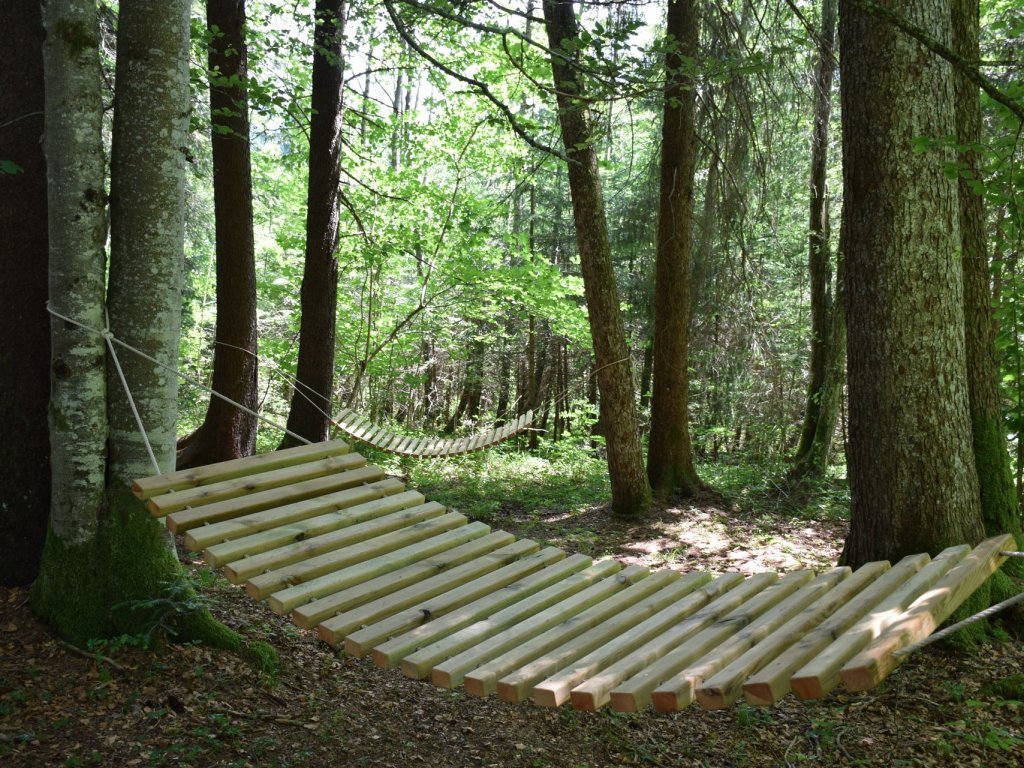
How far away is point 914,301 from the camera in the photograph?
2426 millimetres

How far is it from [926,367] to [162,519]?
8.15 ft

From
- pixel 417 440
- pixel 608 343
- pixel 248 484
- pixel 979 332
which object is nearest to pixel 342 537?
pixel 248 484

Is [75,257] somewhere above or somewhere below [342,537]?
above

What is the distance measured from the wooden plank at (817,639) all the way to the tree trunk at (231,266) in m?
3.39

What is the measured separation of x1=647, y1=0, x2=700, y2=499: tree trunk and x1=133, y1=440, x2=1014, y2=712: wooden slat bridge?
116 inches

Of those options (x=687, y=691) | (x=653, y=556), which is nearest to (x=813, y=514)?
(x=653, y=556)

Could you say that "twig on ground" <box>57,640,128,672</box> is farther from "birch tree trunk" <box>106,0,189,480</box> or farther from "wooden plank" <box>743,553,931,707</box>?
"wooden plank" <box>743,553,931,707</box>

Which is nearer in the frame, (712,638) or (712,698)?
(712,698)

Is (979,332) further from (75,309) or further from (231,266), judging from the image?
(231,266)

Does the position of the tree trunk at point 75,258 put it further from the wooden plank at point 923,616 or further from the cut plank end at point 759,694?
the wooden plank at point 923,616

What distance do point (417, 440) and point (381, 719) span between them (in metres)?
3.57

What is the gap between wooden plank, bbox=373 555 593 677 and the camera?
5.46 feet

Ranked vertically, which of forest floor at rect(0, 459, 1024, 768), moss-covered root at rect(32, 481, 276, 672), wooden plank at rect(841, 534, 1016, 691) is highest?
wooden plank at rect(841, 534, 1016, 691)

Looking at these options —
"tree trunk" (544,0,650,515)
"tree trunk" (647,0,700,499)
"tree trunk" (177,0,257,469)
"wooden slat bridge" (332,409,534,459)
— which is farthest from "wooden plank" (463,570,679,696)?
"wooden slat bridge" (332,409,534,459)
